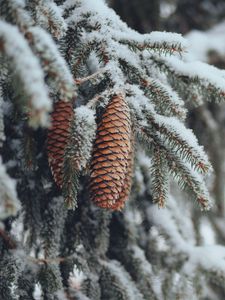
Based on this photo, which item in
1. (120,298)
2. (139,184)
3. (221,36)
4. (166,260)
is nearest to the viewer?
(120,298)

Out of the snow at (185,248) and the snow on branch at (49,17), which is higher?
the snow on branch at (49,17)

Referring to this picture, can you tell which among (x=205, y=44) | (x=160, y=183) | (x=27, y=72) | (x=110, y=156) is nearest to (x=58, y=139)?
(x=110, y=156)

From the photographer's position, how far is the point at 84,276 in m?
1.54

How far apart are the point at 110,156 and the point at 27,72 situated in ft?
1.26

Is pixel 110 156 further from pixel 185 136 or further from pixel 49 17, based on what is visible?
pixel 49 17

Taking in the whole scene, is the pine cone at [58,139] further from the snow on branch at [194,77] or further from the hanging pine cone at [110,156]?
the snow on branch at [194,77]

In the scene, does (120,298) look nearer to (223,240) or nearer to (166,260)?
(166,260)

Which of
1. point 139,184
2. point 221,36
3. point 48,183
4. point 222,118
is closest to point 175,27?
point 221,36

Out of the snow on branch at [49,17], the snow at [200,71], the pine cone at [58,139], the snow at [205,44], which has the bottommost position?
the pine cone at [58,139]

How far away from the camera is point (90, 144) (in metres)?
1.07

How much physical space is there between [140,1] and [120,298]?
1.98m

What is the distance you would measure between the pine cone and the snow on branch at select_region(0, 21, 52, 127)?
14.6 inches

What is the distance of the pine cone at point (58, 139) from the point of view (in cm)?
120

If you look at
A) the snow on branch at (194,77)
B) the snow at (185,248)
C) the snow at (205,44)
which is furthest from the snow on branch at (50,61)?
the snow at (205,44)
